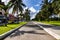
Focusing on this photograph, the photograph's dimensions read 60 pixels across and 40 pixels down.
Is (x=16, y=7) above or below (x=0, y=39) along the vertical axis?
above

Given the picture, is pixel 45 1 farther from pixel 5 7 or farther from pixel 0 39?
pixel 0 39

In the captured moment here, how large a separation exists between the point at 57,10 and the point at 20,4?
24.8 metres

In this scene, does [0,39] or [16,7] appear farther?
[16,7]

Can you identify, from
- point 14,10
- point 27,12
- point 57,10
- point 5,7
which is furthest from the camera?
point 27,12

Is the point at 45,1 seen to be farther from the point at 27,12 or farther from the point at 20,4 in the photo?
the point at 27,12

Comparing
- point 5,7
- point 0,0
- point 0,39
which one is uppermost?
point 0,0

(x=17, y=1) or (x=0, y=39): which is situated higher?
(x=17, y=1)

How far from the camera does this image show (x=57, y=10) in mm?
84375

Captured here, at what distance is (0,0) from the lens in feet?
297

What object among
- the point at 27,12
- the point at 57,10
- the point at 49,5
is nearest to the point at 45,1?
the point at 49,5

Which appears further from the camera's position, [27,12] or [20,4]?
[27,12]

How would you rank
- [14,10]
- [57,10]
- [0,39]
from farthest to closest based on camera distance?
[57,10], [14,10], [0,39]

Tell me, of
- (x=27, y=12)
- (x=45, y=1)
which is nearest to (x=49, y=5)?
(x=45, y=1)

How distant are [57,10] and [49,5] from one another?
8.42 m
